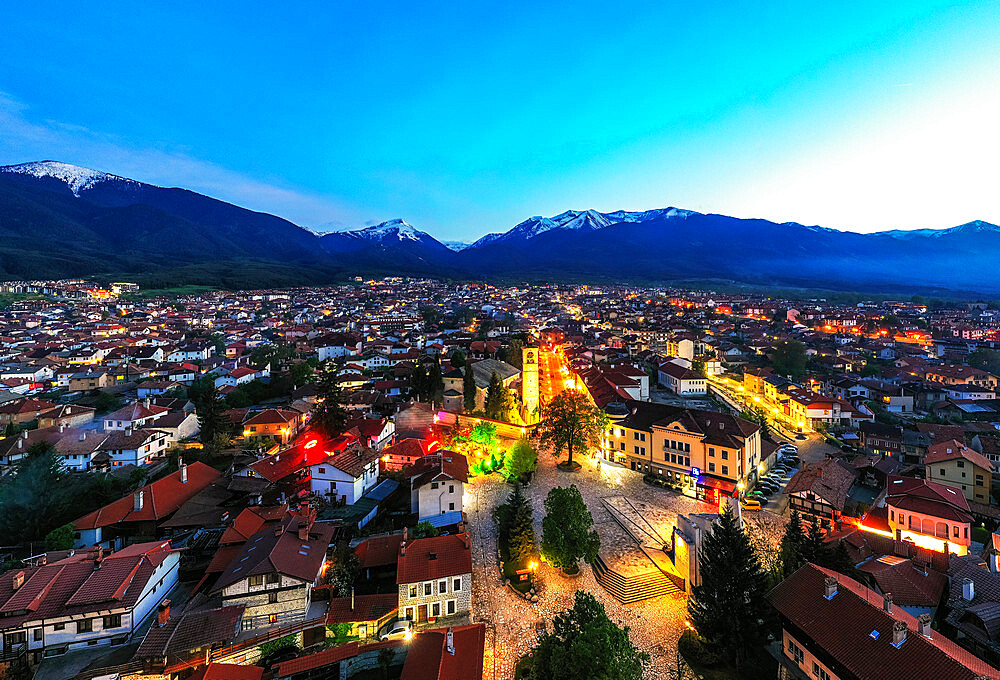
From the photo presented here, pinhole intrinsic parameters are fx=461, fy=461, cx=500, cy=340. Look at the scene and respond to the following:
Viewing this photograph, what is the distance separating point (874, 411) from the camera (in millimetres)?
42781

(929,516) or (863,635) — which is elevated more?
(863,635)

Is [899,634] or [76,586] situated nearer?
[899,634]

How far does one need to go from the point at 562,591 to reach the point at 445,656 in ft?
20.8

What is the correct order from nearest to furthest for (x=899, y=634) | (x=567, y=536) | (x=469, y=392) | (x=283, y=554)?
(x=899, y=634) → (x=283, y=554) → (x=567, y=536) → (x=469, y=392)

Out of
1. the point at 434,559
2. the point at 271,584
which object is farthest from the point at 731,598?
the point at 271,584

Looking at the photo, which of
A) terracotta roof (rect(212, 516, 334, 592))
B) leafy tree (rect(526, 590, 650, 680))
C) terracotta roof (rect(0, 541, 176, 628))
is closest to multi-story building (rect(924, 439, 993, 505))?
leafy tree (rect(526, 590, 650, 680))

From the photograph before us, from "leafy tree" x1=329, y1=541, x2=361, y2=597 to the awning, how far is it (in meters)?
19.8

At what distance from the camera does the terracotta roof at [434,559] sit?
15.7 metres

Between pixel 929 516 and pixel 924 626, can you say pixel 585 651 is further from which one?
pixel 929 516

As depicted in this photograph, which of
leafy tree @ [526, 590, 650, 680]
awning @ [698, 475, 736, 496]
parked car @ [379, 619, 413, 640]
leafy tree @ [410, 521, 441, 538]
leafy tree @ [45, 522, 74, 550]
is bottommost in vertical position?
awning @ [698, 475, 736, 496]

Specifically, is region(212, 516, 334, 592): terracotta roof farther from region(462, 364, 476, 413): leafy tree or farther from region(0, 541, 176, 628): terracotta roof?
region(462, 364, 476, 413): leafy tree

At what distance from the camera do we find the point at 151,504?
848 inches

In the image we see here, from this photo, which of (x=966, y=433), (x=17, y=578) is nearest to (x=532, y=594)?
(x=17, y=578)

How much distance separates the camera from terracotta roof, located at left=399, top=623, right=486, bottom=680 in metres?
12.2
